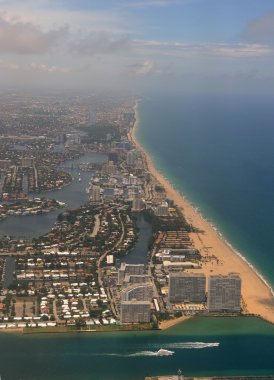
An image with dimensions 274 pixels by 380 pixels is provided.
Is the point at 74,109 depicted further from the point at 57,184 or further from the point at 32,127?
the point at 57,184

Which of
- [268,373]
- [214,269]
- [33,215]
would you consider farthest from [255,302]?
[33,215]

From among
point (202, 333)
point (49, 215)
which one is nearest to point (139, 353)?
point (202, 333)

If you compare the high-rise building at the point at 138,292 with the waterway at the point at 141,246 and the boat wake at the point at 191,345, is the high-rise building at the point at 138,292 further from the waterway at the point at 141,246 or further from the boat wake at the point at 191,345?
the waterway at the point at 141,246

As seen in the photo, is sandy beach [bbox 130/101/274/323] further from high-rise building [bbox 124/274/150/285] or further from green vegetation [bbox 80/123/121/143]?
green vegetation [bbox 80/123/121/143]

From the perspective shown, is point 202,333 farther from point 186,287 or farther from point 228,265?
point 228,265

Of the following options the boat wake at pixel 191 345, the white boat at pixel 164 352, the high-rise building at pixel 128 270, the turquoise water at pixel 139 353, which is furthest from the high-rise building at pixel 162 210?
the white boat at pixel 164 352

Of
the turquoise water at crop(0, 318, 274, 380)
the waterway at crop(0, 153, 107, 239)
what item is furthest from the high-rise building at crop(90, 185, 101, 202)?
the turquoise water at crop(0, 318, 274, 380)
